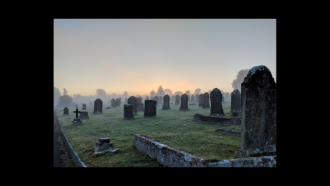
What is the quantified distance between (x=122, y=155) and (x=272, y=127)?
598cm

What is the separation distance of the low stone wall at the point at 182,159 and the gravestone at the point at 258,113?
47.3 inches

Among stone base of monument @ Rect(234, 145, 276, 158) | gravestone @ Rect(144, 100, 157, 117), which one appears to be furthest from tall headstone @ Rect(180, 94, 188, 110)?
stone base of monument @ Rect(234, 145, 276, 158)

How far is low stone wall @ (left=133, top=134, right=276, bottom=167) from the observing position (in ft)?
13.0

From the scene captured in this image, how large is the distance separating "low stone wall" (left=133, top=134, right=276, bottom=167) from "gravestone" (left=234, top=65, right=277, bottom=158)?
1.20 meters

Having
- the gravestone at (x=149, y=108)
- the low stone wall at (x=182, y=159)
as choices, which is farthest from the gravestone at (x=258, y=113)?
the gravestone at (x=149, y=108)

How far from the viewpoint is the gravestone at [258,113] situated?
17.9 ft

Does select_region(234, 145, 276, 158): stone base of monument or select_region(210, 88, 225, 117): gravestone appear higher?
select_region(210, 88, 225, 117): gravestone

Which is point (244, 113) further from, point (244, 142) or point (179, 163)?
point (179, 163)

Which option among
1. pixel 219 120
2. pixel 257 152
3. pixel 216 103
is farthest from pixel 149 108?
pixel 257 152

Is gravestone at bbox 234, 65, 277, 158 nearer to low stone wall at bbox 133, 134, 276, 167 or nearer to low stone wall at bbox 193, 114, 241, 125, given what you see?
low stone wall at bbox 133, 134, 276, 167

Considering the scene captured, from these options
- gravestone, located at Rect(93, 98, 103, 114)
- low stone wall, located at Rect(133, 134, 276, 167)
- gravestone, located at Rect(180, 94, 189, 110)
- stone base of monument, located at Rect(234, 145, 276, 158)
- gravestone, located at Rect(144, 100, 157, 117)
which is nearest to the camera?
low stone wall, located at Rect(133, 134, 276, 167)

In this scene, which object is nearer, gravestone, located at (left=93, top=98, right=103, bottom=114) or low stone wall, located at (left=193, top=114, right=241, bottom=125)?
low stone wall, located at (left=193, top=114, right=241, bottom=125)

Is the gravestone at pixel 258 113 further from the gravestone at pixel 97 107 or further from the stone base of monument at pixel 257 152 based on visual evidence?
the gravestone at pixel 97 107

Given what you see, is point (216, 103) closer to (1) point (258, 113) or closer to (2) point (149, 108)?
(2) point (149, 108)
